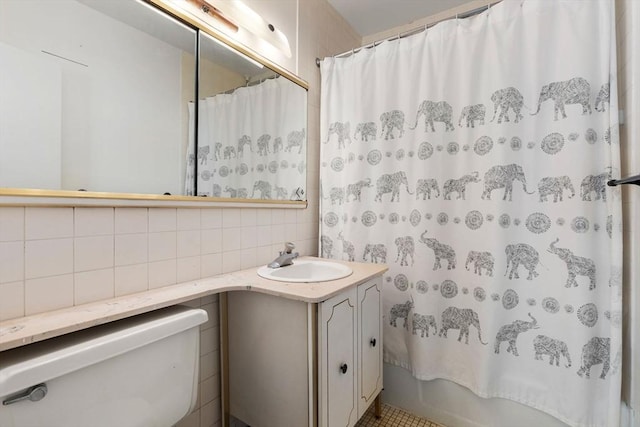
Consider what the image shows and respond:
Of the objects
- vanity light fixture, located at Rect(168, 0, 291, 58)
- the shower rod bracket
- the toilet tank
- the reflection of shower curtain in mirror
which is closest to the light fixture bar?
vanity light fixture, located at Rect(168, 0, 291, 58)

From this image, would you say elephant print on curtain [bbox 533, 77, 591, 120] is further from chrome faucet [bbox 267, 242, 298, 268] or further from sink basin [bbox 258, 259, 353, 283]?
chrome faucet [bbox 267, 242, 298, 268]

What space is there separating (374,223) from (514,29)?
3.61 ft

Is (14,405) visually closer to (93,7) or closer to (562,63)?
(93,7)

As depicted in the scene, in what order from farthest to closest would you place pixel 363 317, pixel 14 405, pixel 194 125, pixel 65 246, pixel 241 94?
pixel 241 94 < pixel 363 317 < pixel 194 125 < pixel 65 246 < pixel 14 405

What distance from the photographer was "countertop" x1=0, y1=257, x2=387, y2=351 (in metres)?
0.65

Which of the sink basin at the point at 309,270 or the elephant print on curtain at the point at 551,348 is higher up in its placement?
the sink basin at the point at 309,270

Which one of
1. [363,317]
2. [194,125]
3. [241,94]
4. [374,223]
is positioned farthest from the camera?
[374,223]

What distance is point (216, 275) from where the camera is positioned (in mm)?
1229

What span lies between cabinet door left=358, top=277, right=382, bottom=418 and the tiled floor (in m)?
0.20

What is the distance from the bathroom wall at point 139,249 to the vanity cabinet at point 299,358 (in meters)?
0.15

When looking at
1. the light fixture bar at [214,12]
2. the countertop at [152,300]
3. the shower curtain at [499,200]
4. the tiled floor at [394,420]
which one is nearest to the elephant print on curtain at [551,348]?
the shower curtain at [499,200]

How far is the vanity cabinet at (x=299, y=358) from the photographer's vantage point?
1.01 metres

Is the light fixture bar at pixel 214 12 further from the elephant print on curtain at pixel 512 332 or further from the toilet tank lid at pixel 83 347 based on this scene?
the elephant print on curtain at pixel 512 332

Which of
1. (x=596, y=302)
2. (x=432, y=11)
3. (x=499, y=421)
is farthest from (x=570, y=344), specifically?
(x=432, y=11)
